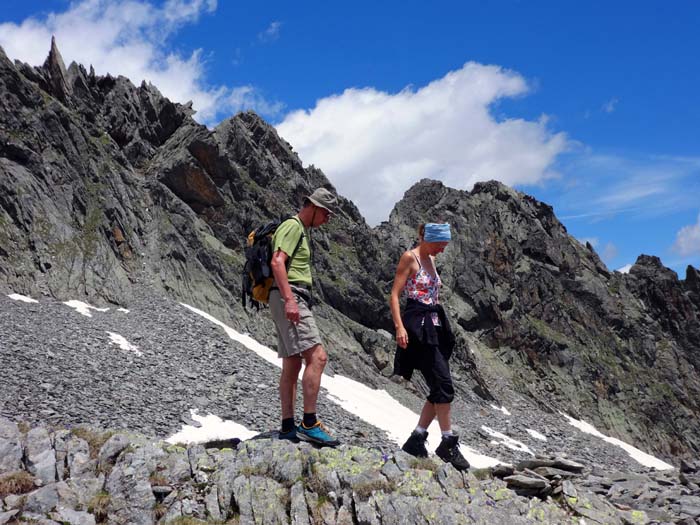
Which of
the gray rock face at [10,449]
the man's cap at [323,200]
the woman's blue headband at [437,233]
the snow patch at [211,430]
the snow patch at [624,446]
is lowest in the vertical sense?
the snow patch at [211,430]

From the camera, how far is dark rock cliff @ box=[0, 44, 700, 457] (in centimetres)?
4519

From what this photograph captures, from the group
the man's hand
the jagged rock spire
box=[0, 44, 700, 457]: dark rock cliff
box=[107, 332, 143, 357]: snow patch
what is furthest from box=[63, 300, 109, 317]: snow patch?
the man's hand

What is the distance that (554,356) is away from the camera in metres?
79.7

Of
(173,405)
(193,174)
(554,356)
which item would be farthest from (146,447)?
(554,356)

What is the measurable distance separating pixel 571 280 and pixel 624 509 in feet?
300

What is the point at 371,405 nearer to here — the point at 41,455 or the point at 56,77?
the point at 41,455

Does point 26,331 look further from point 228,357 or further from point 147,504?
point 147,504

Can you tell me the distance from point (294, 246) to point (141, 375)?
2169 cm

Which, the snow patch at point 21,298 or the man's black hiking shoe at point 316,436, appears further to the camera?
the snow patch at point 21,298

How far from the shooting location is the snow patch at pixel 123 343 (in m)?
32.2

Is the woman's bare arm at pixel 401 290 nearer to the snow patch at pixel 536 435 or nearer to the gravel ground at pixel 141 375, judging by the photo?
the gravel ground at pixel 141 375

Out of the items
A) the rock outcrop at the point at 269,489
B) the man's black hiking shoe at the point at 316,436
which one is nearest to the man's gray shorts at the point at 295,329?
the man's black hiking shoe at the point at 316,436

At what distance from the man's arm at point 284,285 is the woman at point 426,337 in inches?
61.9

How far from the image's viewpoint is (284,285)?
29.0 ft
